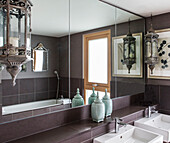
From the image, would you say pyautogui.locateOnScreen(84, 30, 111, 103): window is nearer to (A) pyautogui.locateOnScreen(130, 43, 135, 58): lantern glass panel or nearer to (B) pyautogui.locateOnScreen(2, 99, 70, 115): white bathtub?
(B) pyautogui.locateOnScreen(2, 99, 70, 115): white bathtub

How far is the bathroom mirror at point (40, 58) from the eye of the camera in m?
1.52

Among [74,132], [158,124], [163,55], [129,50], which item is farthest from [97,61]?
[158,124]

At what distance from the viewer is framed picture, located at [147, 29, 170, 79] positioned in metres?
2.62

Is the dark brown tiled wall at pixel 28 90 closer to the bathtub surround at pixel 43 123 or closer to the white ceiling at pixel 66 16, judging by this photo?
the bathtub surround at pixel 43 123

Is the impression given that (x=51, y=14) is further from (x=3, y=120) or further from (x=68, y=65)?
(x=3, y=120)

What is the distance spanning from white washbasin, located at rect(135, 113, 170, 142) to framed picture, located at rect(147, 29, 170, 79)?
636 mm

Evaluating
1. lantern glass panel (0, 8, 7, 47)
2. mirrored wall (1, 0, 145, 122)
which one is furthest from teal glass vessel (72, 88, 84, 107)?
lantern glass panel (0, 8, 7, 47)

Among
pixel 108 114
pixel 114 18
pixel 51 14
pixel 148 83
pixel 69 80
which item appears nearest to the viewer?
pixel 51 14

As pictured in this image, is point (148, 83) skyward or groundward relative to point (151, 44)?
groundward

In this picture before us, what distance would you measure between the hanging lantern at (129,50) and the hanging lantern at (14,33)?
170cm

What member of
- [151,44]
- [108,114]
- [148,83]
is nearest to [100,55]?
[108,114]

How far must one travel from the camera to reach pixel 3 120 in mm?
1350

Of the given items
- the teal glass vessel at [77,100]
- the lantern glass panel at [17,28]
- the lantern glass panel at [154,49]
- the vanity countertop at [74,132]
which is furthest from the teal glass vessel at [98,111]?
the lantern glass panel at [154,49]

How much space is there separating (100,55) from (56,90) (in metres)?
0.82
